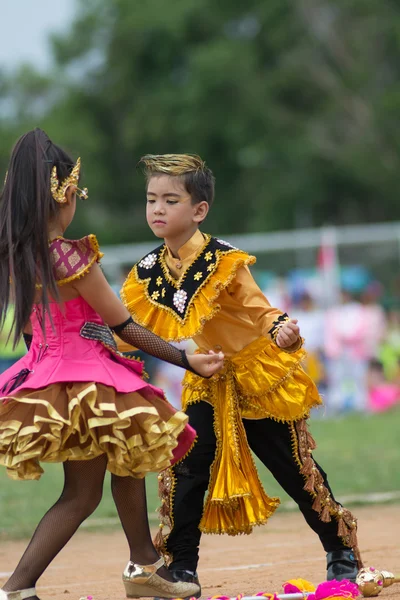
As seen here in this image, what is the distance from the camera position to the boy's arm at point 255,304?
4.78 metres

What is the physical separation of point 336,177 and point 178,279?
96.5ft

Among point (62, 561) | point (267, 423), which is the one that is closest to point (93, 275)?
point (267, 423)

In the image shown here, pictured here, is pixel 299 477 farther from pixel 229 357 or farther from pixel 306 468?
pixel 229 357

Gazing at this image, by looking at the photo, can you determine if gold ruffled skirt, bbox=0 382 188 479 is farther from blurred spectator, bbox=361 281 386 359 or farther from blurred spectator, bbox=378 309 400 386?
blurred spectator, bbox=378 309 400 386

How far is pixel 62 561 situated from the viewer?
6582mm

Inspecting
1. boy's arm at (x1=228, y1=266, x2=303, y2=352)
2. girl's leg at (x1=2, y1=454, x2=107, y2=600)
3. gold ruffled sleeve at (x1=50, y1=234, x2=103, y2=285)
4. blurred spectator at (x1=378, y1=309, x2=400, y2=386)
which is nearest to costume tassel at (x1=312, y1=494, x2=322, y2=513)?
boy's arm at (x1=228, y1=266, x2=303, y2=352)

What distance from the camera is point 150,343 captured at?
178 inches

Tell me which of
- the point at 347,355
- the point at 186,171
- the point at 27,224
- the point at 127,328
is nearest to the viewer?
the point at 27,224

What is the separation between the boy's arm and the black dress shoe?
104cm

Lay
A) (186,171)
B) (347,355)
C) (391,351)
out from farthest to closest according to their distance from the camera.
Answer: (391,351) < (347,355) < (186,171)

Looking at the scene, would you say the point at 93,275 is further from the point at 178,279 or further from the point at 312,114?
the point at 312,114

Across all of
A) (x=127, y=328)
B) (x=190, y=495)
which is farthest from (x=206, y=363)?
(x=190, y=495)

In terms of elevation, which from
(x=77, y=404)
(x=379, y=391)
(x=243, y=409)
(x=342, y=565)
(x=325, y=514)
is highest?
(x=77, y=404)

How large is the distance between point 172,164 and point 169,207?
200 millimetres
